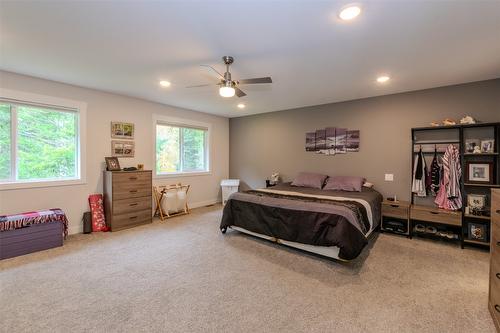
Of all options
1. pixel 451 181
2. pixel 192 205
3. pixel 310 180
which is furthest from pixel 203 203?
pixel 451 181

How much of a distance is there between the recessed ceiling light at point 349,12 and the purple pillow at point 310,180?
315 centimetres

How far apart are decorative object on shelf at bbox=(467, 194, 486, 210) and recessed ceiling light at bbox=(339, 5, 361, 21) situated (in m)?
3.11

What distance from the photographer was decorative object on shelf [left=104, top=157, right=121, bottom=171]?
4066 millimetres

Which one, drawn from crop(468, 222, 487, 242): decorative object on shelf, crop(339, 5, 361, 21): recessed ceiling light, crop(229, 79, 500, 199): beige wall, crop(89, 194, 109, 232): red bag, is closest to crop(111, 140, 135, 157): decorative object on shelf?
→ crop(89, 194, 109, 232): red bag

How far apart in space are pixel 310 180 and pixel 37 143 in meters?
4.69

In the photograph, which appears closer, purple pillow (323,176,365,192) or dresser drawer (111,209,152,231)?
dresser drawer (111,209,152,231)

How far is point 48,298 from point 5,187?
211cm

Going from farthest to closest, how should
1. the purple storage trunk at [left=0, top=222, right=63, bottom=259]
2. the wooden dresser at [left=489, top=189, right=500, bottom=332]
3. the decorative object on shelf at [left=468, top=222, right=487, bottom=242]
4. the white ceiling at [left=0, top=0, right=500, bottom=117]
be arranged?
the decorative object on shelf at [left=468, top=222, right=487, bottom=242]
the purple storage trunk at [left=0, top=222, right=63, bottom=259]
the white ceiling at [left=0, top=0, right=500, bottom=117]
the wooden dresser at [left=489, top=189, right=500, bottom=332]

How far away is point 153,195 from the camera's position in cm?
480

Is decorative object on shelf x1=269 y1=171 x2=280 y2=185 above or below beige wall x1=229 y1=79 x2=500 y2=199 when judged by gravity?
below

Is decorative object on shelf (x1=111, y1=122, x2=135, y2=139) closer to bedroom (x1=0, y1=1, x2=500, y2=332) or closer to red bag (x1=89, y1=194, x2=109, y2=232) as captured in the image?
bedroom (x1=0, y1=1, x2=500, y2=332)

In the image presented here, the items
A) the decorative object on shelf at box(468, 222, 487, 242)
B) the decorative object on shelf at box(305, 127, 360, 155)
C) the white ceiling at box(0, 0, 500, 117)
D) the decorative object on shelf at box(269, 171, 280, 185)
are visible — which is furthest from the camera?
the decorative object on shelf at box(269, 171, 280, 185)

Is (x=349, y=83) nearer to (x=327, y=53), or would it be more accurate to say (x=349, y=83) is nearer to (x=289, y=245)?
(x=327, y=53)

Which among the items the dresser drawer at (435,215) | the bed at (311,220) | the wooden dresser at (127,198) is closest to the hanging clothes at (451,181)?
the dresser drawer at (435,215)
